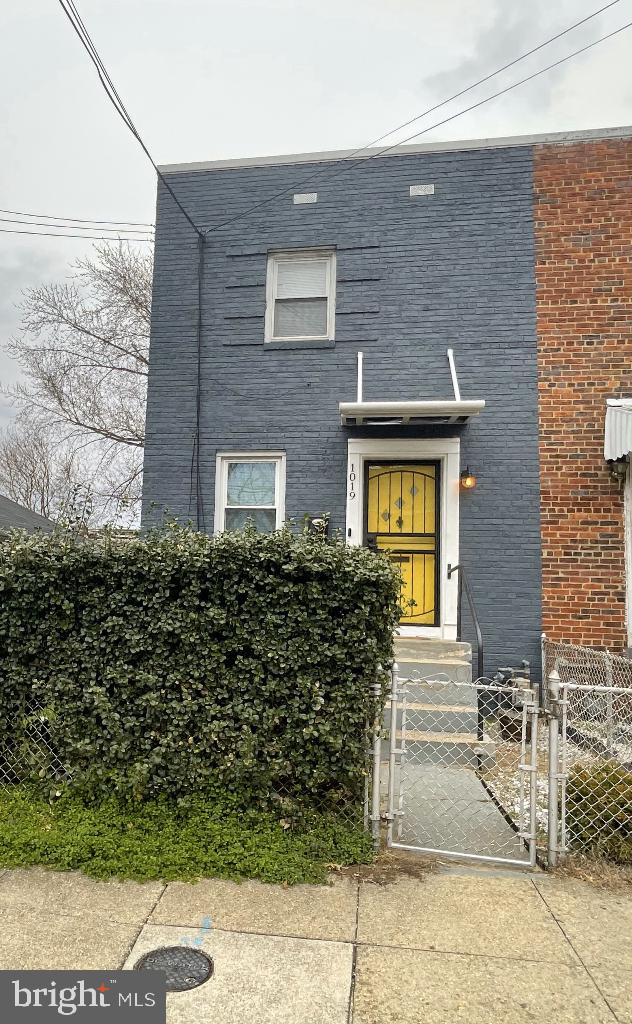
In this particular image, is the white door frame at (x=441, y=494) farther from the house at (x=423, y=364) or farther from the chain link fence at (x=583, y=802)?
the chain link fence at (x=583, y=802)

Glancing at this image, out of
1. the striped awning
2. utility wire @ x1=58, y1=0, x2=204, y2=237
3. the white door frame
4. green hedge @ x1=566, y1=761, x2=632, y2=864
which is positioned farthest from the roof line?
green hedge @ x1=566, y1=761, x2=632, y2=864

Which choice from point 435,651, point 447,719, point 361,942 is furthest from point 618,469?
point 361,942

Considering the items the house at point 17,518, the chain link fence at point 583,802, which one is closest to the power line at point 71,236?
the house at point 17,518

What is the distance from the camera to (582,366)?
770 centimetres

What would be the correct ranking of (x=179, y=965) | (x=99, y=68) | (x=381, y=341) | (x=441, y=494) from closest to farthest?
(x=179, y=965)
(x=99, y=68)
(x=441, y=494)
(x=381, y=341)

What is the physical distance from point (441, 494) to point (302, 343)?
8.72 feet

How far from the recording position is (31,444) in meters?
23.8

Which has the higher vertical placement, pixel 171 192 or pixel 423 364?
pixel 171 192

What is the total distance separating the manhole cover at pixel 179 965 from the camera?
2.62m

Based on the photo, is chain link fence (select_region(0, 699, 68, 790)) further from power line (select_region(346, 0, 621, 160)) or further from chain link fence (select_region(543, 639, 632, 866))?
power line (select_region(346, 0, 621, 160))

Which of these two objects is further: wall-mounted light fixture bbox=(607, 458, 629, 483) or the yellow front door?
the yellow front door

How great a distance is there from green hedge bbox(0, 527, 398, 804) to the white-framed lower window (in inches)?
156

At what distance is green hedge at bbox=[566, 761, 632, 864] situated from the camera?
3.74m

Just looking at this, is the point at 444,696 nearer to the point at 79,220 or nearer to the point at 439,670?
the point at 439,670
